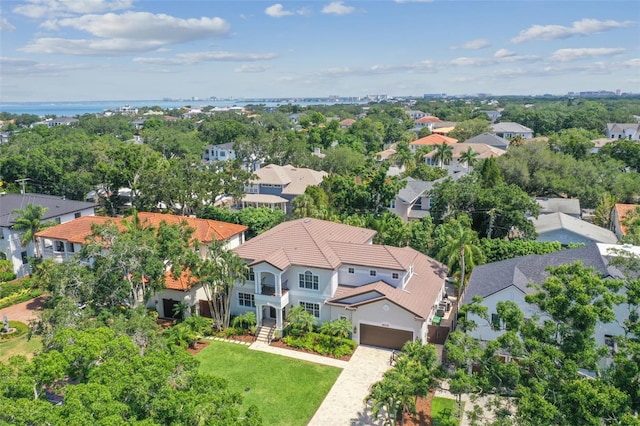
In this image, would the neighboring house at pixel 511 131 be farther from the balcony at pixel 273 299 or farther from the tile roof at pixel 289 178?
the balcony at pixel 273 299

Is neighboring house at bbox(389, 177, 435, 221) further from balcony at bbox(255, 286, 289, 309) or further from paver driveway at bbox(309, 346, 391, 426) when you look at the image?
paver driveway at bbox(309, 346, 391, 426)

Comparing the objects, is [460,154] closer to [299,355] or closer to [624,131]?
[299,355]

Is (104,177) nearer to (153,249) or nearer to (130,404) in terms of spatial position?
(153,249)

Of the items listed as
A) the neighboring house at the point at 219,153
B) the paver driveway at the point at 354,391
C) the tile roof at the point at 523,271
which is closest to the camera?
the paver driveway at the point at 354,391

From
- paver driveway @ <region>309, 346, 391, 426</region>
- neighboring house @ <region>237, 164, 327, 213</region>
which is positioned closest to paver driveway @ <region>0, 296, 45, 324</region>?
paver driveway @ <region>309, 346, 391, 426</region>

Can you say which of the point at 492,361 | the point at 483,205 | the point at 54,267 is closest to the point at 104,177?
the point at 54,267

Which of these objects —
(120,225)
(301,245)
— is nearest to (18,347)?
(120,225)

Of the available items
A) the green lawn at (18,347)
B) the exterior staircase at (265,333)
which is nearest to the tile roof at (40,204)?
the green lawn at (18,347)
